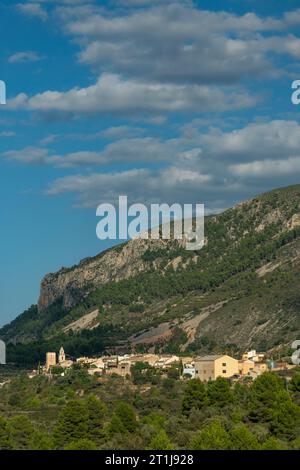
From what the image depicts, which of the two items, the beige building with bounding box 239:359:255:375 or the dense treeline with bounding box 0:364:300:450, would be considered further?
the beige building with bounding box 239:359:255:375

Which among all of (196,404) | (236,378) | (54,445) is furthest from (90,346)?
(54,445)

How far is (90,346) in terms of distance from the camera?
165250 millimetres


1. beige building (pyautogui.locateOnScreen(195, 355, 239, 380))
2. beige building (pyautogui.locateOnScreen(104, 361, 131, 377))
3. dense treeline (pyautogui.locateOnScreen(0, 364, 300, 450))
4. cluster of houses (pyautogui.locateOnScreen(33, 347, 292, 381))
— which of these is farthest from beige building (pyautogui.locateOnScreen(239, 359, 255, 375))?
beige building (pyautogui.locateOnScreen(104, 361, 131, 377))

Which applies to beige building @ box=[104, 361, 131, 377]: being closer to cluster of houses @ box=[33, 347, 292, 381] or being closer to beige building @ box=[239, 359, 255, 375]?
cluster of houses @ box=[33, 347, 292, 381]

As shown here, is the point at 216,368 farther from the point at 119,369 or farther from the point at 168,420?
the point at 168,420

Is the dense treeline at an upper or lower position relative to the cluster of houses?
lower

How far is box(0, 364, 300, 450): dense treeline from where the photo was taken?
54.2 m

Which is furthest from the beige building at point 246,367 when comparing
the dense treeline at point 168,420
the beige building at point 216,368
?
the dense treeline at point 168,420

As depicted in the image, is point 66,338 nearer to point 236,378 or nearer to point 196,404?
point 236,378

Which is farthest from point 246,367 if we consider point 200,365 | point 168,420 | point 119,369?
point 168,420

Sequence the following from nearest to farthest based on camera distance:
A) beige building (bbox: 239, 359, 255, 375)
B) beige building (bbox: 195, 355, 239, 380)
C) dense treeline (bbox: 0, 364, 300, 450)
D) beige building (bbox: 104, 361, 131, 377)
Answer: dense treeline (bbox: 0, 364, 300, 450), beige building (bbox: 195, 355, 239, 380), beige building (bbox: 239, 359, 255, 375), beige building (bbox: 104, 361, 131, 377)

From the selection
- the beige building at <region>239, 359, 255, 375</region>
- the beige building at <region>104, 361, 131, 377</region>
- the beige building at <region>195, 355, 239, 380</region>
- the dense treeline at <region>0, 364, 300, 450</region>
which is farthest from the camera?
the beige building at <region>104, 361, 131, 377</region>

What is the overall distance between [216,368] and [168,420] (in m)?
38.1
